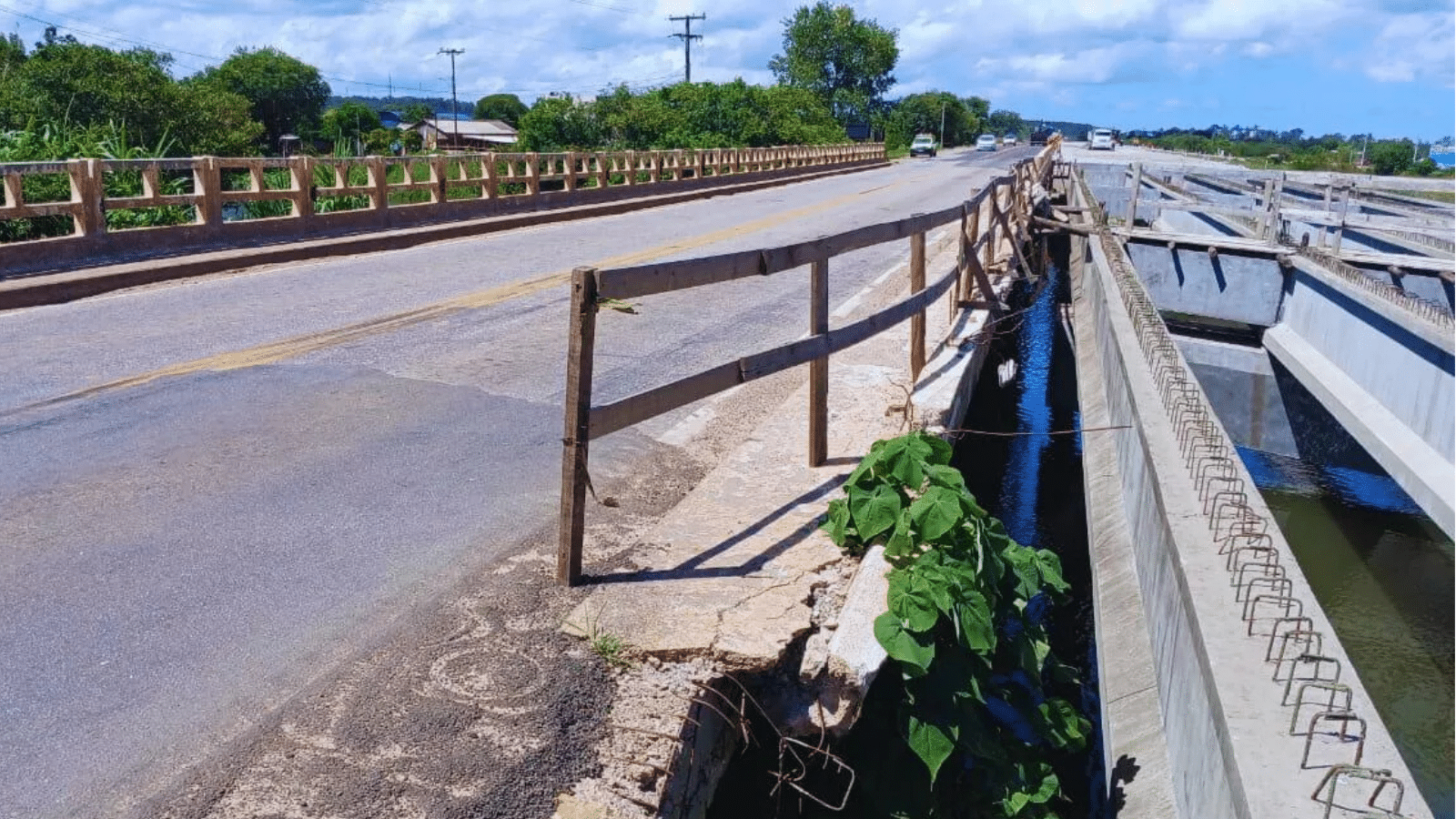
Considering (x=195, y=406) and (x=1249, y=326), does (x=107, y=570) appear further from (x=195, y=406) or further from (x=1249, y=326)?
(x=1249, y=326)

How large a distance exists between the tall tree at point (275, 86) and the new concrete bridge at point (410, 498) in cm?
10836

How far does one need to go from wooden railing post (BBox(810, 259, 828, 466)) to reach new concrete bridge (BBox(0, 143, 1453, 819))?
308mm

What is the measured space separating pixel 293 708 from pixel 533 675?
0.72 metres

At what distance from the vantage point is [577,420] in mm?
4180

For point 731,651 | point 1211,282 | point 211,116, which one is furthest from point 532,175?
point 211,116

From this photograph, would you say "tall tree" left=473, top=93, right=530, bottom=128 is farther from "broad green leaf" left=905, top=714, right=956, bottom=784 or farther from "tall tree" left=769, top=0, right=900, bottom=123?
"broad green leaf" left=905, top=714, right=956, bottom=784

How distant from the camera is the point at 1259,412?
16.6m

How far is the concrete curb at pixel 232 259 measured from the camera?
35.9ft

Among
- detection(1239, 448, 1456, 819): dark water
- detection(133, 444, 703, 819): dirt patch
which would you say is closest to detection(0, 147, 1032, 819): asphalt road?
detection(133, 444, 703, 819): dirt patch

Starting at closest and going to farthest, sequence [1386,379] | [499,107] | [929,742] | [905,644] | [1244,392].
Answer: [905,644], [929,742], [1386,379], [1244,392], [499,107]

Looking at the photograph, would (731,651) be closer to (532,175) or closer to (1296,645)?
(1296,645)

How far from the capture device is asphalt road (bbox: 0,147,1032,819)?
356 centimetres

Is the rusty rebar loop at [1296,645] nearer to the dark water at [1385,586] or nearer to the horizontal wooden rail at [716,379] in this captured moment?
the horizontal wooden rail at [716,379]

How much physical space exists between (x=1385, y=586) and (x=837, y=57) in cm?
11440
